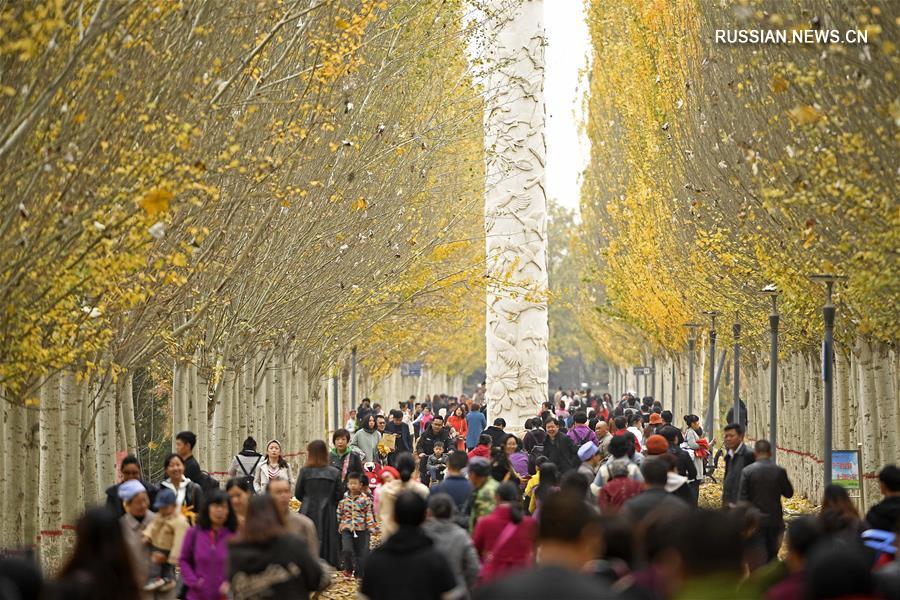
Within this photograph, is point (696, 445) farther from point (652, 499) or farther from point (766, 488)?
point (652, 499)

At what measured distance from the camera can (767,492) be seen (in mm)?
15133

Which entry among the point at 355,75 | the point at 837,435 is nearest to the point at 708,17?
the point at 355,75

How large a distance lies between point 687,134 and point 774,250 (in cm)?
542

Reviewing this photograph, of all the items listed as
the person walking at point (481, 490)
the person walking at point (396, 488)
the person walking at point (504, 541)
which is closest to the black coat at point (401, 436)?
the person walking at point (396, 488)

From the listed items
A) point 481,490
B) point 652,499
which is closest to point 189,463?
point 481,490

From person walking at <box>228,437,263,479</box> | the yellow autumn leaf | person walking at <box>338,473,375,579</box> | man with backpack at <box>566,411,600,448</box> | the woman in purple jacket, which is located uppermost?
the yellow autumn leaf

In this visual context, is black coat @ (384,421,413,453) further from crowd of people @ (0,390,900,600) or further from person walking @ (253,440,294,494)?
person walking @ (253,440,294,494)

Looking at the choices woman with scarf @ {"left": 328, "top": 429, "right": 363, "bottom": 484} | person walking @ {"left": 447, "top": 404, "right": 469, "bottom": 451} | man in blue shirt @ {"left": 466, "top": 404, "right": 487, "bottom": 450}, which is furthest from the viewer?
person walking @ {"left": 447, "top": 404, "right": 469, "bottom": 451}

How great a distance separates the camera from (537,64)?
35.5 m

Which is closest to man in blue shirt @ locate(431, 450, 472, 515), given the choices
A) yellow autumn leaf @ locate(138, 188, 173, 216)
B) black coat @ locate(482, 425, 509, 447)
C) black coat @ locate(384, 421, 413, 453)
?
yellow autumn leaf @ locate(138, 188, 173, 216)

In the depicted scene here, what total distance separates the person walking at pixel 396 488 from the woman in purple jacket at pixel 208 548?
3.03 m

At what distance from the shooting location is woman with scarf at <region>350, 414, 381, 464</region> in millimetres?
23938

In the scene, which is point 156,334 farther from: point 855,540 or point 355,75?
point 855,540

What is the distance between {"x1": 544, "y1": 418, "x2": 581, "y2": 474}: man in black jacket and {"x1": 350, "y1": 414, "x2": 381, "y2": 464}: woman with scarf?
2.71 m
